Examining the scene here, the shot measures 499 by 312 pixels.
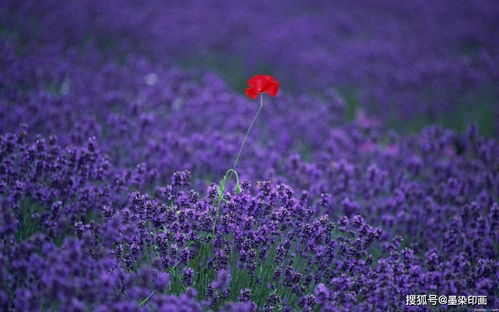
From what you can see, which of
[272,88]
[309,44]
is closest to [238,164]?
[272,88]

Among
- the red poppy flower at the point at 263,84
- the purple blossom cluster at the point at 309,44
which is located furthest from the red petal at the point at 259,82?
the purple blossom cluster at the point at 309,44

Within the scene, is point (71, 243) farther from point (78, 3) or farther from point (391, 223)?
point (78, 3)

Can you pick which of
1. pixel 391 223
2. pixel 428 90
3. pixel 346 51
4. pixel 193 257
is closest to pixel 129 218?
pixel 193 257

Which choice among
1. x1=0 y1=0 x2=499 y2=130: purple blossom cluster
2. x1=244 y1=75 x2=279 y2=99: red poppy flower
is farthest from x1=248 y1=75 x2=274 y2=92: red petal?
x1=0 y1=0 x2=499 y2=130: purple blossom cluster

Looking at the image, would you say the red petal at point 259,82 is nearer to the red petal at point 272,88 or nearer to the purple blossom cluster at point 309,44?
the red petal at point 272,88

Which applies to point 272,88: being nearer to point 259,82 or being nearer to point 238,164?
point 259,82

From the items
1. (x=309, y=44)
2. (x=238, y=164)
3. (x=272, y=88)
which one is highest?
(x=309, y=44)

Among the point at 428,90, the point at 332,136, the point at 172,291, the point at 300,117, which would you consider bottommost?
the point at 172,291

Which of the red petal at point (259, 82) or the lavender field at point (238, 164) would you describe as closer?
the lavender field at point (238, 164)
